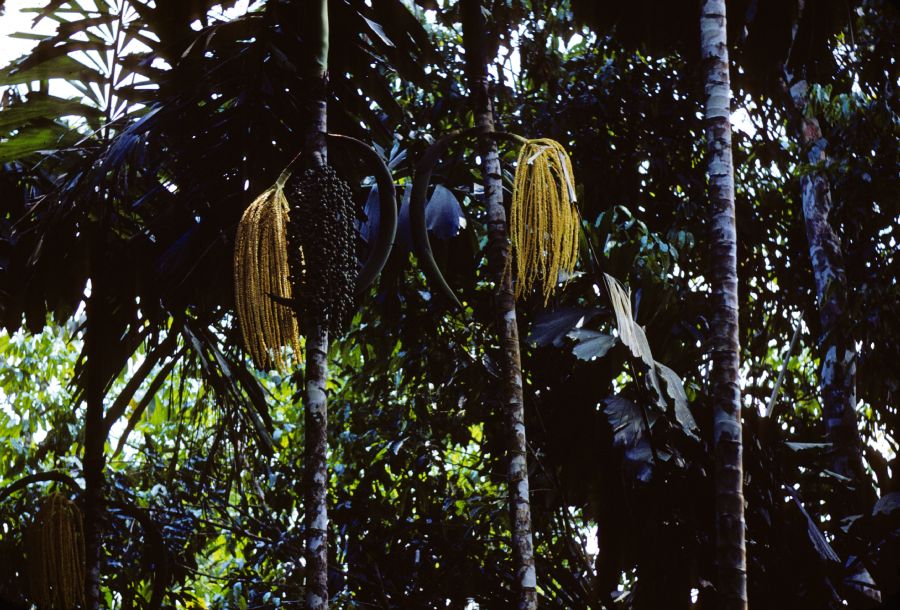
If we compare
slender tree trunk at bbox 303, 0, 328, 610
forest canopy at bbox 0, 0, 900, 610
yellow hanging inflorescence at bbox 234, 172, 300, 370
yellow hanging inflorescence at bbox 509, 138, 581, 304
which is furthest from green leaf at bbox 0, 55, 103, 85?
yellow hanging inflorescence at bbox 509, 138, 581, 304

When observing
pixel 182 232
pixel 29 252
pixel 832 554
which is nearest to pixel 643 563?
pixel 832 554

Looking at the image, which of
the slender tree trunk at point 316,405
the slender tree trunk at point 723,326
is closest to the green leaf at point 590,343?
the slender tree trunk at point 723,326

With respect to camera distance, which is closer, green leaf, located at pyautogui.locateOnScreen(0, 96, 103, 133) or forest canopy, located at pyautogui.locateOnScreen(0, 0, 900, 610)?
forest canopy, located at pyautogui.locateOnScreen(0, 0, 900, 610)

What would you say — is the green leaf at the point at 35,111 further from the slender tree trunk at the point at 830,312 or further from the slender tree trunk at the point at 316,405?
the slender tree trunk at the point at 830,312

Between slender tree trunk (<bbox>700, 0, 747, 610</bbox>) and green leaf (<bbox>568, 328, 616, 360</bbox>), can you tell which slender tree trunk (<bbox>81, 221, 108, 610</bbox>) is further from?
slender tree trunk (<bbox>700, 0, 747, 610</bbox>)

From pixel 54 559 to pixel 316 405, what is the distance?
1450mm

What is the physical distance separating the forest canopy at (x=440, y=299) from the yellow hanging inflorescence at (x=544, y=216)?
2 centimetres

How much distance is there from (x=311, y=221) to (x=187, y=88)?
129 centimetres

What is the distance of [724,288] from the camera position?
9.74 ft

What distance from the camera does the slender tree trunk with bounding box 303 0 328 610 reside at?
2.21 metres

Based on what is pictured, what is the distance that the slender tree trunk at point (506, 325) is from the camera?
8.33 feet

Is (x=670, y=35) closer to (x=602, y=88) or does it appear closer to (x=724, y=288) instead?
(x=724, y=288)

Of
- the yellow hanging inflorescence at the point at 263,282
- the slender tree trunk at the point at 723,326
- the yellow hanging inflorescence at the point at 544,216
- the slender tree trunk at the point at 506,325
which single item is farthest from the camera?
the slender tree trunk at the point at 723,326

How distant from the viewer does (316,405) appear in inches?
92.7
